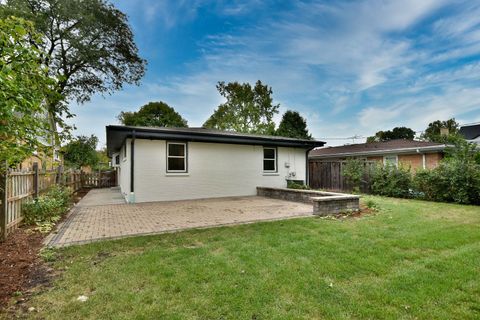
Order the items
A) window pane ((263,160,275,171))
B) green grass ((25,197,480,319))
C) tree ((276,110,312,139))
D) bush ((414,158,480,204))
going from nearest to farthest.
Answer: green grass ((25,197,480,319)) → bush ((414,158,480,204)) → window pane ((263,160,275,171)) → tree ((276,110,312,139))

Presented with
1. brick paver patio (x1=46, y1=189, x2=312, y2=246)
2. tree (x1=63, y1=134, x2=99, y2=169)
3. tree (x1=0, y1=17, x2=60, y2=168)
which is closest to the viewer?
tree (x1=0, y1=17, x2=60, y2=168)

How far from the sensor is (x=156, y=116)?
36.3 metres

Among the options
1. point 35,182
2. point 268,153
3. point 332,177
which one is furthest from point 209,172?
point 332,177

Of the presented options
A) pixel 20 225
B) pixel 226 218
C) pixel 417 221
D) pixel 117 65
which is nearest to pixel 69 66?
pixel 117 65

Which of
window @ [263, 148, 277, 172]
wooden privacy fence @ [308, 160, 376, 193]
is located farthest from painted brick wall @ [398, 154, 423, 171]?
window @ [263, 148, 277, 172]

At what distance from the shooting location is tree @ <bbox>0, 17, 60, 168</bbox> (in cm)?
223

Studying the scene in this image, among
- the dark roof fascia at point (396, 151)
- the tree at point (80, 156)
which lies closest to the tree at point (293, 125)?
the dark roof fascia at point (396, 151)

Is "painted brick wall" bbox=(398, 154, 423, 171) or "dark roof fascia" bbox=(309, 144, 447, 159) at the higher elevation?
"dark roof fascia" bbox=(309, 144, 447, 159)

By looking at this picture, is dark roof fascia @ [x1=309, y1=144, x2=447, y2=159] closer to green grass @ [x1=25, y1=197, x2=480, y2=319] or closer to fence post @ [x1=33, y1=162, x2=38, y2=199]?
green grass @ [x1=25, y1=197, x2=480, y2=319]

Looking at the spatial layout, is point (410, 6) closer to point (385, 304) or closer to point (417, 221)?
point (417, 221)

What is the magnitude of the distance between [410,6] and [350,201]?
25.6ft

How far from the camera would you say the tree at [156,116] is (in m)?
35.1

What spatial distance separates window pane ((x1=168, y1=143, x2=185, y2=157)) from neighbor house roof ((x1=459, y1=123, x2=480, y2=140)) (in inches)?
1146

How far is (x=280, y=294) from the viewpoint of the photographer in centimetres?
Result: 279
